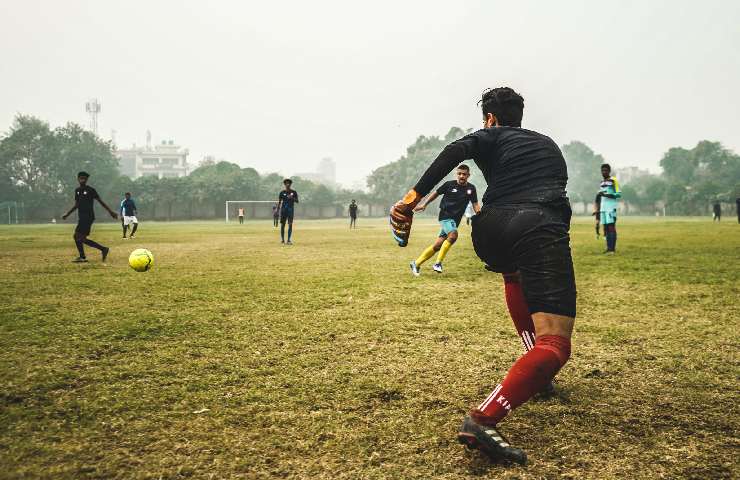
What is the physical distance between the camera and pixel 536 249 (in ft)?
10.1

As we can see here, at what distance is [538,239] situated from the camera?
3.10 m

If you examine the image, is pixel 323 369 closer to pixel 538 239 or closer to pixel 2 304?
pixel 538 239

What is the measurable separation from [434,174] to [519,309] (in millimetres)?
1275

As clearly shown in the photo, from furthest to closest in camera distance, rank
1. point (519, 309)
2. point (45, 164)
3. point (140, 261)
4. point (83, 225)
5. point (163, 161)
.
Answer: point (163, 161)
point (45, 164)
point (83, 225)
point (140, 261)
point (519, 309)

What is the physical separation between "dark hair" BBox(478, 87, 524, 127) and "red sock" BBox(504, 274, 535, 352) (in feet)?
3.59

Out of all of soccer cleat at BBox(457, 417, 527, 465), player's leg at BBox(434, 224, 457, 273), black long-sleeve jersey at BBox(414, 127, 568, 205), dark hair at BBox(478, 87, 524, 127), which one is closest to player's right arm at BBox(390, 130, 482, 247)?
black long-sleeve jersey at BBox(414, 127, 568, 205)

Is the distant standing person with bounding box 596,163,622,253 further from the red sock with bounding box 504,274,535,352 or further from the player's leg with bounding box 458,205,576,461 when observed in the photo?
the player's leg with bounding box 458,205,576,461

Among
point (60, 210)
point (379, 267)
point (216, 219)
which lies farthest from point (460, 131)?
point (379, 267)

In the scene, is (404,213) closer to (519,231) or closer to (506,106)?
(519,231)

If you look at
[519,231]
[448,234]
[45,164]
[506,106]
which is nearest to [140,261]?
[448,234]

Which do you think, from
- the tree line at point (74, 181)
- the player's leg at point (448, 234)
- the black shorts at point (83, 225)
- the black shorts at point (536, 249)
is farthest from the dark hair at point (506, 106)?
the tree line at point (74, 181)

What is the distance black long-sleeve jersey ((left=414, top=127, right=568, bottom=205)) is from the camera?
324 centimetres

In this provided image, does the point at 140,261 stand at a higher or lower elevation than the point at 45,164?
lower

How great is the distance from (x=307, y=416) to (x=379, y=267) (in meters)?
8.72
